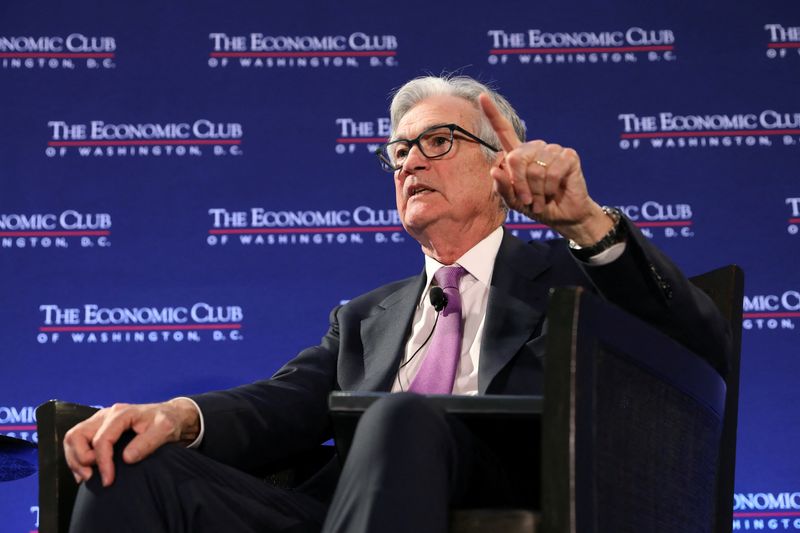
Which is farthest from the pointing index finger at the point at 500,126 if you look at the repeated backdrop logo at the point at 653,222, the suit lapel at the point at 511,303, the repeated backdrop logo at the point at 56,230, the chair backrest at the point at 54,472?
the repeated backdrop logo at the point at 56,230

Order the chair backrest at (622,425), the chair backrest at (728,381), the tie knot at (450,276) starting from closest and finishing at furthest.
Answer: the chair backrest at (622,425) → the chair backrest at (728,381) → the tie knot at (450,276)

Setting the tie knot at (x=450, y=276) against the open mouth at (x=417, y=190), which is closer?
the tie knot at (x=450, y=276)

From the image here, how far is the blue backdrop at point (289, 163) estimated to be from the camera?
3.03m

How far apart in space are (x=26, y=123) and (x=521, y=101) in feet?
5.43

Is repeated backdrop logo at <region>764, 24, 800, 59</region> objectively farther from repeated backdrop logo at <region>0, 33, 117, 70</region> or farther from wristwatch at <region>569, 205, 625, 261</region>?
repeated backdrop logo at <region>0, 33, 117, 70</region>

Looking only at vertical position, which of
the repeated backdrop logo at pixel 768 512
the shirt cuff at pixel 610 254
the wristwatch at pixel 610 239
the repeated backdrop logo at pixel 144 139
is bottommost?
the repeated backdrop logo at pixel 768 512

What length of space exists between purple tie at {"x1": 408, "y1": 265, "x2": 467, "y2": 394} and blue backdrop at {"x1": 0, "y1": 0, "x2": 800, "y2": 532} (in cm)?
109

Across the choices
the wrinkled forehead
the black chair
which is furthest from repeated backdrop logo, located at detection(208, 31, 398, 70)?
the black chair

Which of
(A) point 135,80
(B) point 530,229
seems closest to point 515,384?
(B) point 530,229

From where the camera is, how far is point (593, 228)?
1.50m

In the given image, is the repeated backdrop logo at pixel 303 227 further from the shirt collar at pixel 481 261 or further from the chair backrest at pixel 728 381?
the chair backrest at pixel 728 381

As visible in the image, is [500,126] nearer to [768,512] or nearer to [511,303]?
[511,303]

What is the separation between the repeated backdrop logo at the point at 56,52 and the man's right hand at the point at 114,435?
2025 mm

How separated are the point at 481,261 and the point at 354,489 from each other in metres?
0.98
